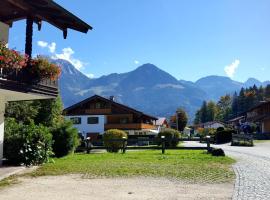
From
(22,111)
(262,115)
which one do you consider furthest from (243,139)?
(262,115)

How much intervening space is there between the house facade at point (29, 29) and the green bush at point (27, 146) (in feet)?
1.39

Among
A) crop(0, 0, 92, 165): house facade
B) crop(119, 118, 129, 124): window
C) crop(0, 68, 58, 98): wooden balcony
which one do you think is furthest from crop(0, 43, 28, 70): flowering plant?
crop(119, 118, 129, 124): window

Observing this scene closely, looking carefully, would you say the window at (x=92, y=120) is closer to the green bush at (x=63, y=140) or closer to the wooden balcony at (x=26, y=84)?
the green bush at (x=63, y=140)

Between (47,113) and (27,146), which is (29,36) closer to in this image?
(27,146)

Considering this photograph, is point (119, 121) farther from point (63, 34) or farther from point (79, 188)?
point (79, 188)

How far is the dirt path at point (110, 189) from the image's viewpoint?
35.6 feet

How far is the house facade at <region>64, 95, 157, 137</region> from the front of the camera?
70.8 m

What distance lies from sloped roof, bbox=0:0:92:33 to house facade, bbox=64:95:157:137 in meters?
51.8

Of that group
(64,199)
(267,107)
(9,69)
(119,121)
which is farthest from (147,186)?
(267,107)

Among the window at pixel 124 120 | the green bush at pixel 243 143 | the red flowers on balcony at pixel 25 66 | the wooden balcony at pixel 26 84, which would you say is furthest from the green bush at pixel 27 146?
the window at pixel 124 120

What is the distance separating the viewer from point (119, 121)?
2840 inches

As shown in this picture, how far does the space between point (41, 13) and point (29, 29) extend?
101 centimetres

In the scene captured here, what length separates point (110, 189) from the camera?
12.0 metres

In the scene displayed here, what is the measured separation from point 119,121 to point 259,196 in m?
61.5
